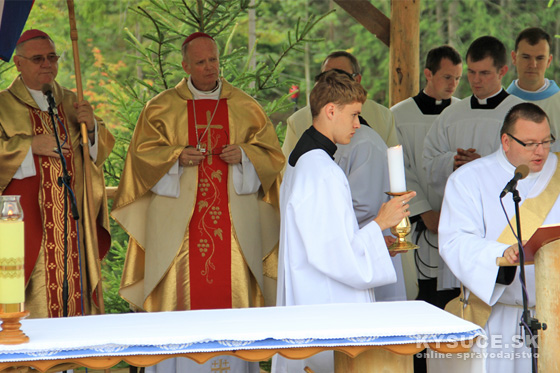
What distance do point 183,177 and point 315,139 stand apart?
1.72m

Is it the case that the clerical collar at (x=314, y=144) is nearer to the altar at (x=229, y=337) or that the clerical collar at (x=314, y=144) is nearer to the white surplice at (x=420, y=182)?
the altar at (x=229, y=337)

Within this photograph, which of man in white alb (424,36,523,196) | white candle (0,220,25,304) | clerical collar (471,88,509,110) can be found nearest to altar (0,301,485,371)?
white candle (0,220,25,304)

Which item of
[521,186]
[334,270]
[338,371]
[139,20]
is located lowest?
[338,371]

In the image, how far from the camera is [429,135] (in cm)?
600

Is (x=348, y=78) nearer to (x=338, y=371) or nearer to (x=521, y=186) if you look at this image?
(x=521, y=186)

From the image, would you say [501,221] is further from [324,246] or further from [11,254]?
[11,254]

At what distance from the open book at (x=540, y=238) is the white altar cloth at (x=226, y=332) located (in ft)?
1.62

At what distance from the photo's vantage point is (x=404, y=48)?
23.6 ft

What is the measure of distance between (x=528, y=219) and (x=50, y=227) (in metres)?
2.86

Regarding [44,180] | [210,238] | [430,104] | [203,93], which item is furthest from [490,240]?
[44,180]

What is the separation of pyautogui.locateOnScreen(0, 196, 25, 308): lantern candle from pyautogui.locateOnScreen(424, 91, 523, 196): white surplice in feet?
11.4

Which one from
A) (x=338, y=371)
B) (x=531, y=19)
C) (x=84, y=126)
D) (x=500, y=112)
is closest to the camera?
(x=338, y=371)

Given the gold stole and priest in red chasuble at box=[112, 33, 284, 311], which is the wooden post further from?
the gold stole

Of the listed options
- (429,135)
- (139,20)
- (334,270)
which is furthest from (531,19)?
(334,270)
